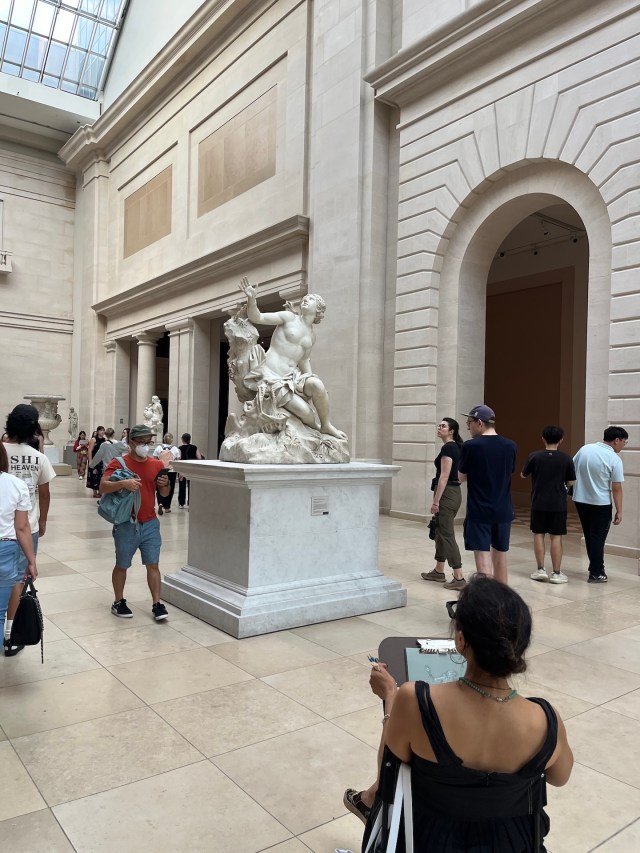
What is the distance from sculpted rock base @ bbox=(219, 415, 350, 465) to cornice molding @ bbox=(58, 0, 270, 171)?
15.5 m

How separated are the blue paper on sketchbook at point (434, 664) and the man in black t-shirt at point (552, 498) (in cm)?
561

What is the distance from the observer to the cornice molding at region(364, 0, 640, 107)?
998 cm

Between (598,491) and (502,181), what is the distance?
21.1 feet

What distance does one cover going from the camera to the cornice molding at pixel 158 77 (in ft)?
59.7

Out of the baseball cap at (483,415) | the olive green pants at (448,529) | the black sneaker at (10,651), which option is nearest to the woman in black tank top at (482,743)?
the black sneaker at (10,651)

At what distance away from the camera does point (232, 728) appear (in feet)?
11.4

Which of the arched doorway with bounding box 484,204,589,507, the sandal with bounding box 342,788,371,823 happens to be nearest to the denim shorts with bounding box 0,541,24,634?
the sandal with bounding box 342,788,371,823

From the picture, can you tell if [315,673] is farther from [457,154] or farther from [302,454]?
[457,154]

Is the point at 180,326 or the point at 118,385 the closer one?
the point at 180,326

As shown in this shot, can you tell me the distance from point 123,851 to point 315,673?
6.52ft

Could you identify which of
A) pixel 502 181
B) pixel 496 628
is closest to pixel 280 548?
pixel 496 628

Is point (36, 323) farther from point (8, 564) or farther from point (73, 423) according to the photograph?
point (8, 564)

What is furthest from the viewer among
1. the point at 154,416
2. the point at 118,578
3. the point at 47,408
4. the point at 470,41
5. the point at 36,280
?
the point at 36,280

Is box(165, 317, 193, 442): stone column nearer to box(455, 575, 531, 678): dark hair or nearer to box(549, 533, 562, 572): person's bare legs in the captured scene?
box(549, 533, 562, 572): person's bare legs
